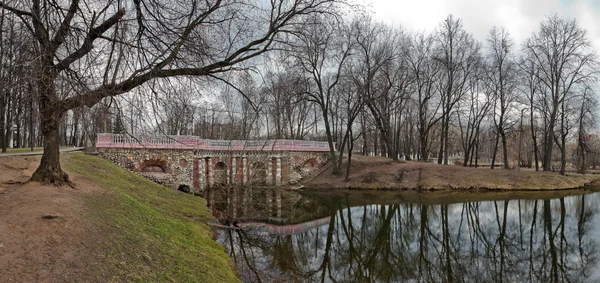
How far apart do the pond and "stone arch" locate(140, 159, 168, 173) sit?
513 cm

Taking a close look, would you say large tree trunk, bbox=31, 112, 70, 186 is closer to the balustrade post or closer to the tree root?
the tree root

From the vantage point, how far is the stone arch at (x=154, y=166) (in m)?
21.5

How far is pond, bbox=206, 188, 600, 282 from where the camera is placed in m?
8.36

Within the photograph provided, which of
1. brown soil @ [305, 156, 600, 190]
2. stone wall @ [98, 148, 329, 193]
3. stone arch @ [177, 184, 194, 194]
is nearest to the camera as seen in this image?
stone wall @ [98, 148, 329, 193]

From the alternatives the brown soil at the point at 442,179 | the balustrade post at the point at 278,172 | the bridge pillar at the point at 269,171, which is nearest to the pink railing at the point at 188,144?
the balustrade post at the point at 278,172

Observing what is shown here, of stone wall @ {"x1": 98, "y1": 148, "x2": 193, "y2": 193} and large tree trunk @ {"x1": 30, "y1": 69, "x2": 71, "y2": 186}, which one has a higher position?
large tree trunk @ {"x1": 30, "y1": 69, "x2": 71, "y2": 186}

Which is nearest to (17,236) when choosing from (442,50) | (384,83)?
(384,83)

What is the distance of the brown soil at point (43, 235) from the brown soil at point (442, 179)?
22328 mm

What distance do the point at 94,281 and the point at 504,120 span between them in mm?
33590

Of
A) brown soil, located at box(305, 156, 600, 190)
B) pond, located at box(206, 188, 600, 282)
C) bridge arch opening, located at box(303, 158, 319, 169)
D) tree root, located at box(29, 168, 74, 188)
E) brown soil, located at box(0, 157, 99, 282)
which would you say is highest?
tree root, located at box(29, 168, 74, 188)

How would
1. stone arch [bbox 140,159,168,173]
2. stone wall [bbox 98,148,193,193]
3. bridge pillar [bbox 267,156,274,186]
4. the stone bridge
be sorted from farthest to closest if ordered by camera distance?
bridge pillar [bbox 267,156,274,186] < stone arch [bbox 140,159,168,173] < the stone bridge < stone wall [bbox 98,148,193,193]

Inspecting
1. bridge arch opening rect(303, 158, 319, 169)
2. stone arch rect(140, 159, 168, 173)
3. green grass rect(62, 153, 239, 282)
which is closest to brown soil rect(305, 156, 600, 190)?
bridge arch opening rect(303, 158, 319, 169)

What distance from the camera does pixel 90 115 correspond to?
6.60m

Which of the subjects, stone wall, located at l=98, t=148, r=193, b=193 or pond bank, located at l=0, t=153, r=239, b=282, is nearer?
pond bank, located at l=0, t=153, r=239, b=282
